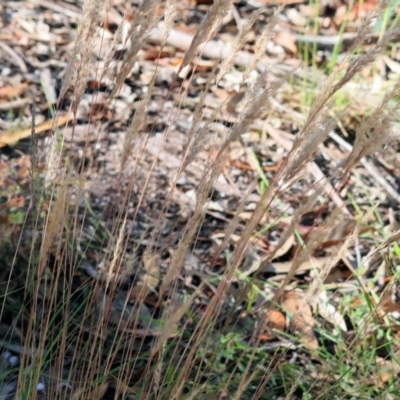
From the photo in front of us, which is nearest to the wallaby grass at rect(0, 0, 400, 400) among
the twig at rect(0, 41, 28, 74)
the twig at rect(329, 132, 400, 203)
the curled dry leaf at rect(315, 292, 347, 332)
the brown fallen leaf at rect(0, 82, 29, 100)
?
the curled dry leaf at rect(315, 292, 347, 332)

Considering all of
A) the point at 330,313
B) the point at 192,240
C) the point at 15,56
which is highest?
the point at 192,240

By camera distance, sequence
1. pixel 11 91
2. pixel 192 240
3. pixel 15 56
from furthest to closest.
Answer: pixel 15 56, pixel 11 91, pixel 192 240

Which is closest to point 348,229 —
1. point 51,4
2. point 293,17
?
point 293,17

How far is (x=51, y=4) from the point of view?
135 inches

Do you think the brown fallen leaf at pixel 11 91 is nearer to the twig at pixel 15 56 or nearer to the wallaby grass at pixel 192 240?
the twig at pixel 15 56

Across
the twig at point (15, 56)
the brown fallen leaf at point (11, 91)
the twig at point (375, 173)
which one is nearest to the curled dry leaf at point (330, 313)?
the twig at point (375, 173)

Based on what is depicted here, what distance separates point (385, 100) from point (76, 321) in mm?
1175

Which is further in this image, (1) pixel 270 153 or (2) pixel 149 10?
(1) pixel 270 153

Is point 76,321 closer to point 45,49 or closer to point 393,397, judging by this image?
point 393,397

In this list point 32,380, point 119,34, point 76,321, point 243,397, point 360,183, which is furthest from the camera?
point 360,183

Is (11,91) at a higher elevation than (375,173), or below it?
below

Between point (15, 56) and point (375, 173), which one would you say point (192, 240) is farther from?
point (15, 56)

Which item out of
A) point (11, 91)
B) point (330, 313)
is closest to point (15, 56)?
point (11, 91)

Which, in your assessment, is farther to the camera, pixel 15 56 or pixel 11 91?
pixel 15 56
